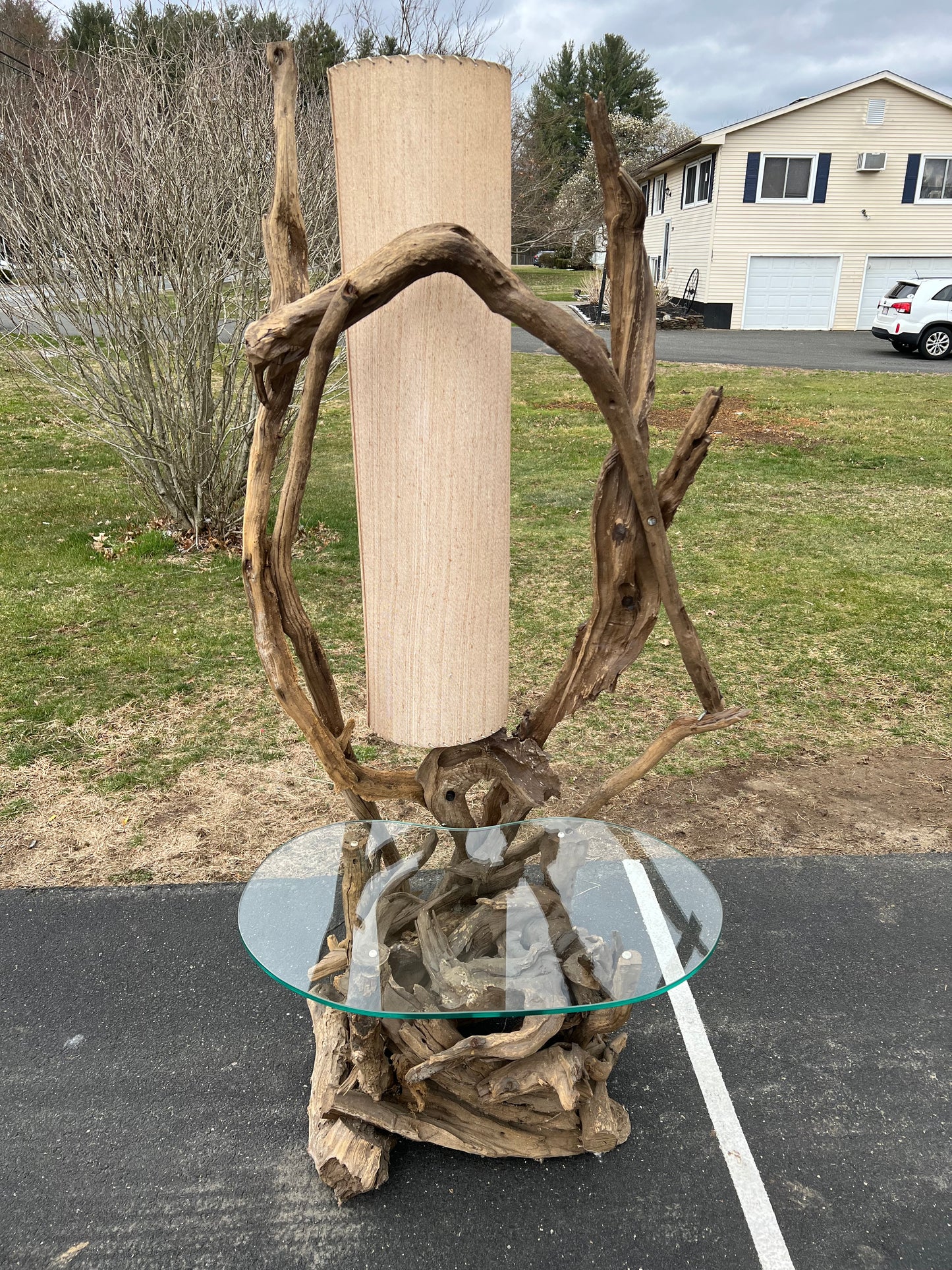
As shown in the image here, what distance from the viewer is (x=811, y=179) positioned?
2180cm

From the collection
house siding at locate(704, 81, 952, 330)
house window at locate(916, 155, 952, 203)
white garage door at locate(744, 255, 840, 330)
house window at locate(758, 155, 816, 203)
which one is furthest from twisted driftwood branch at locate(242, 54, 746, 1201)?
house window at locate(916, 155, 952, 203)

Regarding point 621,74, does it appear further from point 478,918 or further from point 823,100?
point 478,918

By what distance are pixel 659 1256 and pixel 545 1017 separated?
1.99ft

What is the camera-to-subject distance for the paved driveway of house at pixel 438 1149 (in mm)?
2328

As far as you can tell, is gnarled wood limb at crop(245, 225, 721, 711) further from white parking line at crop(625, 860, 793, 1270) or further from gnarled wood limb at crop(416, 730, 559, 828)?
white parking line at crop(625, 860, 793, 1270)

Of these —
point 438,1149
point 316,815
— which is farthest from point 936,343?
point 438,1149

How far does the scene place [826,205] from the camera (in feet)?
72.0

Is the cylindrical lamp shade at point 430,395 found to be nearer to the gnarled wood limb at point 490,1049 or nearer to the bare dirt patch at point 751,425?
the gnarled wood limb at point 490,1049

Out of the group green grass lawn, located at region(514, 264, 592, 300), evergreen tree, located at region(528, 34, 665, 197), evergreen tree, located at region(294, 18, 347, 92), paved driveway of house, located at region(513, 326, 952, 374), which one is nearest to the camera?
evergreen tree, located at region(294, 18, 347, 92)

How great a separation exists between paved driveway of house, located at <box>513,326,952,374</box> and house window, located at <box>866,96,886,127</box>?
458 centimetres

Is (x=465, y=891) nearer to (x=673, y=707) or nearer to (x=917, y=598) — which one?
(x=673, y=707)

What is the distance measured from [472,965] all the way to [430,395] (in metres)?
1.44

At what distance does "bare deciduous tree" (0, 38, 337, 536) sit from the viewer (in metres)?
6.11

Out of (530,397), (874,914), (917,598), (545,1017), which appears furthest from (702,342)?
(545,1017)
